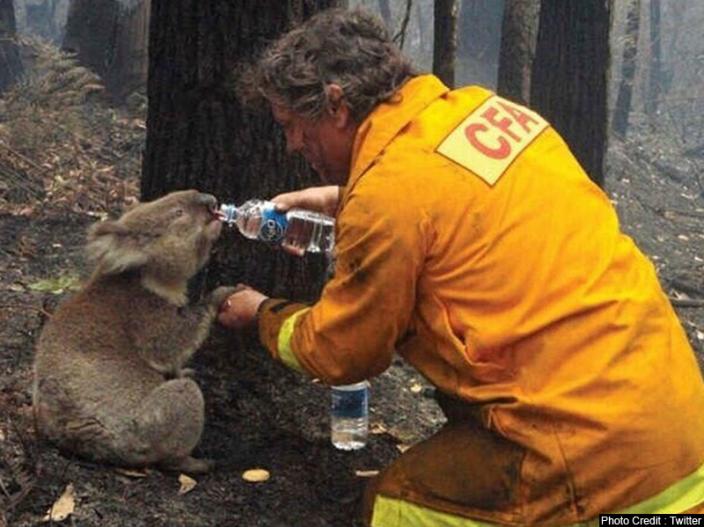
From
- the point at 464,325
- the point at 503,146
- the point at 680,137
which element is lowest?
the point at 680,137

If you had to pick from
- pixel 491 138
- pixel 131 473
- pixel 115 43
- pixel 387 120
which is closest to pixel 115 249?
pixel 131 473

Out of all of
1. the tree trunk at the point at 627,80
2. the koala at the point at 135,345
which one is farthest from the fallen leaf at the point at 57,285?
the tree trunk at the point at 627,80

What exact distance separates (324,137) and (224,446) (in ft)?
5.65

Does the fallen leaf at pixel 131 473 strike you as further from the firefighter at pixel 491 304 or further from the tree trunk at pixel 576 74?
the tree trunk at pixel 576 74

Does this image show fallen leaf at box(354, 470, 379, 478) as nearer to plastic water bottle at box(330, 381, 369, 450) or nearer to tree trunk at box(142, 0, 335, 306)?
plastic water bottle at box(330, 381, 369, 450)

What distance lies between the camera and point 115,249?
4707 millimetres

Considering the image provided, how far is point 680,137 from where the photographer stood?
73.7 feet

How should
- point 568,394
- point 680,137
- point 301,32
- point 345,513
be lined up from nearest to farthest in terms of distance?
point 568,394
point 301,32
point 345,513
point 680,137

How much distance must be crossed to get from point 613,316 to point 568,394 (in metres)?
0.29

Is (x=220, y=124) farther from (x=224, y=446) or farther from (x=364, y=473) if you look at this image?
(x=364, y=473)

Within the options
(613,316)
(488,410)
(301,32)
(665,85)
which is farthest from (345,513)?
(665,85)

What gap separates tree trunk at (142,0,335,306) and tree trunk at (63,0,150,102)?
284 inches

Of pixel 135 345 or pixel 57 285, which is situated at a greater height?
pixel 135 345

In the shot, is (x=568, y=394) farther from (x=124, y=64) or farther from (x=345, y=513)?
(x=124, y=64)
